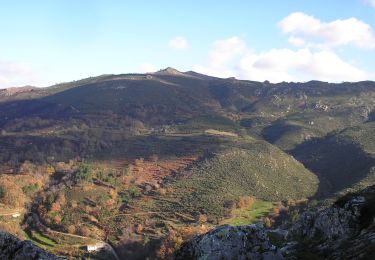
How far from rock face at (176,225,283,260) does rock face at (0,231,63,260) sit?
6669 mm

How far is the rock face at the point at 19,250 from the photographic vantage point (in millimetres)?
20688

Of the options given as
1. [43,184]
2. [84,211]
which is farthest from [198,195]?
[43,184]

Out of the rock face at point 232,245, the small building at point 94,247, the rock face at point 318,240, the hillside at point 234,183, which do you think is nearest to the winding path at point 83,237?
the small building at point 94,247

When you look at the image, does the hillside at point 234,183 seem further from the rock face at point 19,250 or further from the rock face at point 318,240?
the rock face at point 19,250

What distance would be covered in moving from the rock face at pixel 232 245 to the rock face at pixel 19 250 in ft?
21.9

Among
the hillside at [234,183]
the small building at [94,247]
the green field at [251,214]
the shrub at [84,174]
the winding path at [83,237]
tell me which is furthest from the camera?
the shrub at [84,174]

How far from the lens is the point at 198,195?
16512 centimetres

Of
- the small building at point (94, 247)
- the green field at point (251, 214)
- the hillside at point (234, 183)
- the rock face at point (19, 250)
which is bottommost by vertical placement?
the small building at point (94, 247)

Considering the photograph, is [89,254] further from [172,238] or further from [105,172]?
[105,172]

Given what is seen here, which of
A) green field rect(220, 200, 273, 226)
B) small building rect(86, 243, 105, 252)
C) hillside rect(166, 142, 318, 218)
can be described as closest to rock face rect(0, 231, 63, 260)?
small building rect(86, 243, 105, 252)

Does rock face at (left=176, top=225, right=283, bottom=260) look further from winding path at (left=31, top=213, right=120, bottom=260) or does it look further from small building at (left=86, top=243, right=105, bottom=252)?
small building at (left=86, top=243, right=105, bottom=252)

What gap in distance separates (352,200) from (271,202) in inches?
5658

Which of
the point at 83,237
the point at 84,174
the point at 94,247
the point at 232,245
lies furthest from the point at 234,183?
the point at 232,245

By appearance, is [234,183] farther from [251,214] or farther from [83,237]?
[83,237]
